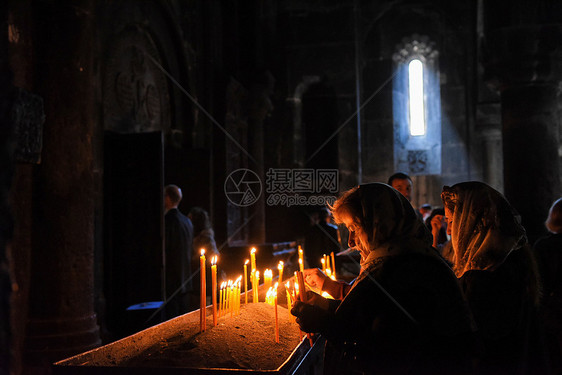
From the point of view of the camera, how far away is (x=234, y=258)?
29.5 feet

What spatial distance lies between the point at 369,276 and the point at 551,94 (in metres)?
6.61

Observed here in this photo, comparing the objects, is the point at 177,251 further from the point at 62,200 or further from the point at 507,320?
the point at 507,320

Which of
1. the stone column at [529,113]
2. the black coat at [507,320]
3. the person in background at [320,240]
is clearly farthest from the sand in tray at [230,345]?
the stone column at [529,113]

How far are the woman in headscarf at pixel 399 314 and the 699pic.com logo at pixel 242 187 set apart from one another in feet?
23.5

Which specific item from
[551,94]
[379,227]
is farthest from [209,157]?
[379,227]

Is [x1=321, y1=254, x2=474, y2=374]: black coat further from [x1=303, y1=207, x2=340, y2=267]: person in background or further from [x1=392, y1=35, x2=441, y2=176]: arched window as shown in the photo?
[x1=392, y1=35, x2=441, y2=176]: arched window

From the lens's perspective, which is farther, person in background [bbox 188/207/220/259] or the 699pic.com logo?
the 699pic.com logo

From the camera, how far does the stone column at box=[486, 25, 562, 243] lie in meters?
7.30

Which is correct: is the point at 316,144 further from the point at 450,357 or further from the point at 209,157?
the point at 450,357

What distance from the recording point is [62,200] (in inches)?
182

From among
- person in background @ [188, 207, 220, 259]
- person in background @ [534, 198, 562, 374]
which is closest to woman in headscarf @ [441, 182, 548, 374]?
person in background @ [534, 198, 562, 374]

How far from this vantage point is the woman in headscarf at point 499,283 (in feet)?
7.66

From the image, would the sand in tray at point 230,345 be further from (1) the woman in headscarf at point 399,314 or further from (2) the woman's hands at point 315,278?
(1) the woman in headscarf at point 399,314

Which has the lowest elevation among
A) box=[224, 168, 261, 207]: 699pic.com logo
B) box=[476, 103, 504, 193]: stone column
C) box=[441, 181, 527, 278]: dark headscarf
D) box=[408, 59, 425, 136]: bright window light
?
box=[441, 181, 527, 278]: dark headscarf
